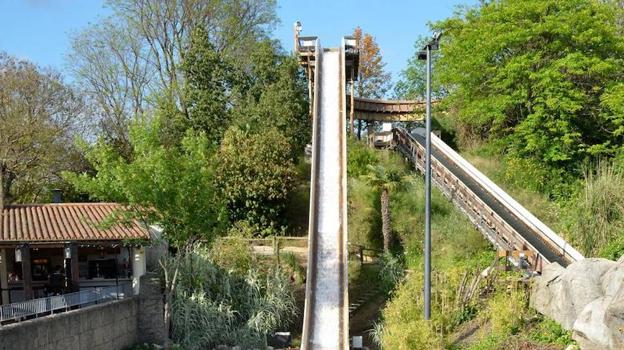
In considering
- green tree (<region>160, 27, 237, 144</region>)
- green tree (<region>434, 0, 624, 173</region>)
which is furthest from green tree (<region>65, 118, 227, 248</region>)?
green tree (<region>434, 0, 624, 173</region>)

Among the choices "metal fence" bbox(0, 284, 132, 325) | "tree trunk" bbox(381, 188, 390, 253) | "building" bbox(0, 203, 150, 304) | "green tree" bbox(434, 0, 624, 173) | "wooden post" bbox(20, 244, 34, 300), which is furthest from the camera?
Result: "green tree" bbox(434, 0, 624, 173)

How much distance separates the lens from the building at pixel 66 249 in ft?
64.0

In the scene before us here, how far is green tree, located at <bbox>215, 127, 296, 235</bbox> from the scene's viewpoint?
28.3m

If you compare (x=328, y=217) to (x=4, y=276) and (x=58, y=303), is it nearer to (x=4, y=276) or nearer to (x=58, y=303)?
(x=58, y=303)

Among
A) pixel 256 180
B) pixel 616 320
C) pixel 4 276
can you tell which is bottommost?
pixel 4 276

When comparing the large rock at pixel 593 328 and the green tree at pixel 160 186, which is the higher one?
the green tree at pixel 160 186

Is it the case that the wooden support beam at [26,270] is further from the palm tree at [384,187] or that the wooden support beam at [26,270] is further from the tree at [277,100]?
the tree at [277,100]

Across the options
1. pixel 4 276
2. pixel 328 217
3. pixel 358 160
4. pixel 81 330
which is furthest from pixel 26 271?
pixel 358 160

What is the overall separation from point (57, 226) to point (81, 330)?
4281mm

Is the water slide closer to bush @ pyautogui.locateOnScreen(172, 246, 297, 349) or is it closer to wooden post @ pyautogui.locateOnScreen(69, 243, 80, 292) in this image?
bush @ pyautogui.locateOnScreen(172, 246, 297, 349)

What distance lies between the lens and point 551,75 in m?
27.3

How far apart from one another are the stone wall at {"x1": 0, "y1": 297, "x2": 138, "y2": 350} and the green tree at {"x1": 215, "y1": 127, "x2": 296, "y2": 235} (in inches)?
337

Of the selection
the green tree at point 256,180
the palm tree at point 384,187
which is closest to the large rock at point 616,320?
the palm tree at point 384,187

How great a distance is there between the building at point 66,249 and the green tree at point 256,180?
19.4ft
